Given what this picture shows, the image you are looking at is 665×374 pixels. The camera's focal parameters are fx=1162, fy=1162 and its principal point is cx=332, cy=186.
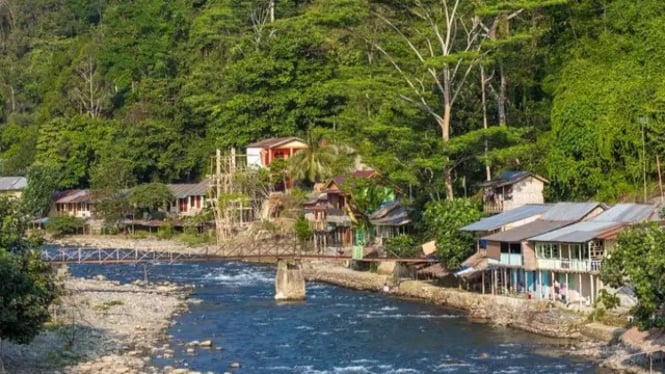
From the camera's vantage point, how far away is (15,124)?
116 meters

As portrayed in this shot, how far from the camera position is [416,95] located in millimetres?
58406

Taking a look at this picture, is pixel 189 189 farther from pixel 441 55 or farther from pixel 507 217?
pixel 507 217

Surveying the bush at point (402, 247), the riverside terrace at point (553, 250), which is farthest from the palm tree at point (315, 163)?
the riverside terrace at point (553, 250)

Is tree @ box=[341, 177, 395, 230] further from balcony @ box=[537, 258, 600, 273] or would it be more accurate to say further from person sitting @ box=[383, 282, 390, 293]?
balcony @ box=[537, 258, 600, 273]

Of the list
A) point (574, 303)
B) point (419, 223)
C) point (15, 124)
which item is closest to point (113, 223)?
point (15, 124)

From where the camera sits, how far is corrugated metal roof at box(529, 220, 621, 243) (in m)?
42.4

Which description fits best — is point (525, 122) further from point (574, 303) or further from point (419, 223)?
point (574, 303)

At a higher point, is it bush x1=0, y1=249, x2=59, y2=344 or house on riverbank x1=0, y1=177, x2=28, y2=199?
house on riverbank x1=0, y1=177, x2=28, y2=199

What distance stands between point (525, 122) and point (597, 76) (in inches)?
265

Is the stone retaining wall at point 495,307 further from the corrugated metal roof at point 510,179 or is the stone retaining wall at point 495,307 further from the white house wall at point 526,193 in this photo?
the corrugated metal roof at point 510,179

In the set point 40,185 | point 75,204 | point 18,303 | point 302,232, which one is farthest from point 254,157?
point 18,303

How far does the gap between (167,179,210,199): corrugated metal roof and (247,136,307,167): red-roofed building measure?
22.5 ft

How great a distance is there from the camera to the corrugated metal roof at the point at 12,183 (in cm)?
9988

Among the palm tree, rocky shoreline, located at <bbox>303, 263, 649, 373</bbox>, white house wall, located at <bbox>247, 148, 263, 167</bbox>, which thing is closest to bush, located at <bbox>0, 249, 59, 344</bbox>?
rocky shoreline, located at <bbox>303, 263, 649, 373</bbox>
